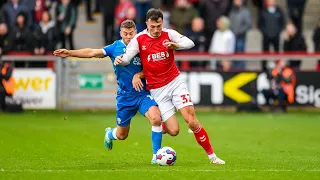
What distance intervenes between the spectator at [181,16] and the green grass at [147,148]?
3.64m

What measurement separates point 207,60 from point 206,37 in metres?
1.38

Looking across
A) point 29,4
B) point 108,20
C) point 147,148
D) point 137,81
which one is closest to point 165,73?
point 137,81

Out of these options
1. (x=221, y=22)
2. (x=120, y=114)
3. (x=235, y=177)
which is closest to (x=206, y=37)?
(x=221, y=22)

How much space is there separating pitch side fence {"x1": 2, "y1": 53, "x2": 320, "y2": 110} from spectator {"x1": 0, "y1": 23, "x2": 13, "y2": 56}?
411 millimetres

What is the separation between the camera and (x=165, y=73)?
1372 cm

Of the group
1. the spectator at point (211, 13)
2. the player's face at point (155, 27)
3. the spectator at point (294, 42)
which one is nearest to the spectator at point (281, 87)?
the spectator at point (294, 42)

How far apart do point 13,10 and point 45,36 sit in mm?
1555

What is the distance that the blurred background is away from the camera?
25.7 metres

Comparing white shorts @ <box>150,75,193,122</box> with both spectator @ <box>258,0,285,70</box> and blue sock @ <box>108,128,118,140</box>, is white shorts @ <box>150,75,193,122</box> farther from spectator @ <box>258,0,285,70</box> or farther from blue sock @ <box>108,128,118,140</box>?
spectator @ <box>258,0,285,70</box>

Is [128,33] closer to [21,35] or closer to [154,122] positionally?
[154,122]

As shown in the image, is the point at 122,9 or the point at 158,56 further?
the point at 122,9

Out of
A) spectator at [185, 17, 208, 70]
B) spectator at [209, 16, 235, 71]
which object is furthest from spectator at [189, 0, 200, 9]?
spectator at [209, 16, 235, 71]

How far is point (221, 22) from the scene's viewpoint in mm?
26688

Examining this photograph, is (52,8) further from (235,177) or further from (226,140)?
(235,177)
